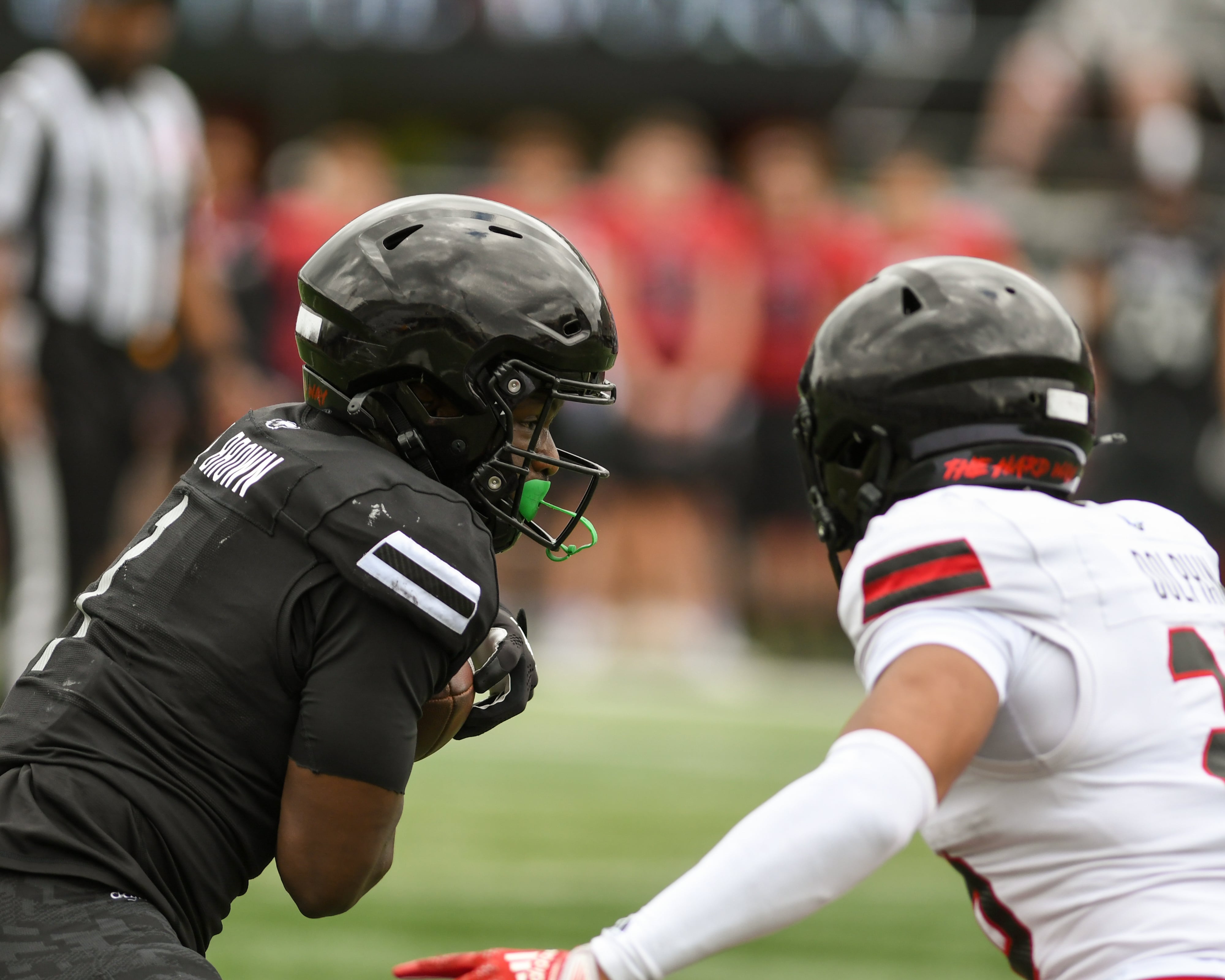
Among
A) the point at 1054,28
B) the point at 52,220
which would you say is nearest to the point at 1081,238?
the point at 1054,28

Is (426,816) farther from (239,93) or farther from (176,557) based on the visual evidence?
(239,93)

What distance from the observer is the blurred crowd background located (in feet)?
30.1

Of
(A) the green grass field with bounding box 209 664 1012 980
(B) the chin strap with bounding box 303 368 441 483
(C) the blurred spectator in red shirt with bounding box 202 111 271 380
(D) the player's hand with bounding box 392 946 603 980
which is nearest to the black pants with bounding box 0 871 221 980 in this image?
(D) the player's hand with bounding box 392 946 603 980

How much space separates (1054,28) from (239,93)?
602cm

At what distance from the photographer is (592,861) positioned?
4.99 metres

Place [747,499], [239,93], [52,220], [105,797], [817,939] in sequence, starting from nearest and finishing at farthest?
[105,797], [817,939], [52,220], [747,499], [239,93]

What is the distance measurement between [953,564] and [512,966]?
662mm

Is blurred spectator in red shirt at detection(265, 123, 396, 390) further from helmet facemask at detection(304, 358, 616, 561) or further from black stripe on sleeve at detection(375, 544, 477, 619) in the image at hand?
black stripe on sleeve at detection(375, 544, 477, 619)

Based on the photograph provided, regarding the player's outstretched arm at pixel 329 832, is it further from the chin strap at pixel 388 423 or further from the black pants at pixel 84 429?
the black pants at pixel 84 429

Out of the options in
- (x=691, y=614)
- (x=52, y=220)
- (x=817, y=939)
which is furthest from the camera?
(x=691, y=614)

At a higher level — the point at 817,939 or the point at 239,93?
the point at 239,93

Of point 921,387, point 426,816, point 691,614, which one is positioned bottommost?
point 691,614

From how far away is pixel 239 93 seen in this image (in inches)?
516

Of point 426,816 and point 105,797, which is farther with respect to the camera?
point 426,816
